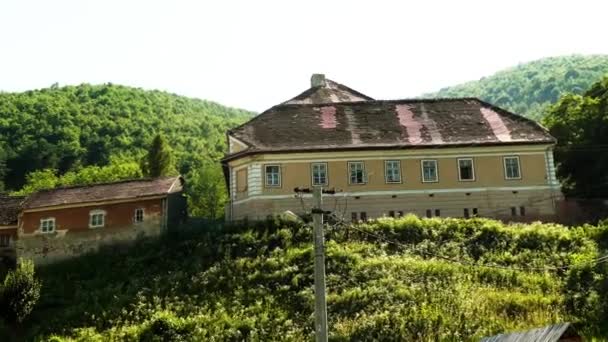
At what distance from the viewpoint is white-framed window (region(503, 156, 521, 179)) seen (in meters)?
38.3

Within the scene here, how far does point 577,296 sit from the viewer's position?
1038 inches

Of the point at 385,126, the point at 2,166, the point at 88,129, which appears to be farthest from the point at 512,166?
the point at 88,129

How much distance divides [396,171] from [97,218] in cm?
1694

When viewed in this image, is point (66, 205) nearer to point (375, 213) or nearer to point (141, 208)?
point (141, 208)

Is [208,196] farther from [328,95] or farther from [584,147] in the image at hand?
[584,147]

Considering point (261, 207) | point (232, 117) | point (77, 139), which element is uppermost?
point (232, 117)

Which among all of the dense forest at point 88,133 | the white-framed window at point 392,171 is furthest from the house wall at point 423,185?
the dense forest at point 88,133

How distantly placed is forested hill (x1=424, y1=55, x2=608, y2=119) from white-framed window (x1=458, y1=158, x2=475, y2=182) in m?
90.1

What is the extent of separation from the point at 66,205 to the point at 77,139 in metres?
57.1

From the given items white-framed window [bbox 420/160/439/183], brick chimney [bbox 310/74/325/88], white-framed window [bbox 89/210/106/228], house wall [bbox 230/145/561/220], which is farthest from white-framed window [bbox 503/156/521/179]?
white-framed window [bbox 89/210/106/228]

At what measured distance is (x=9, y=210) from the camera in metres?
40.9

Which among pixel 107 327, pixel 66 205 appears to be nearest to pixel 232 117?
pixel 66 205

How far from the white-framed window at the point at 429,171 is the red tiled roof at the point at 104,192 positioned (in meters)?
14.3

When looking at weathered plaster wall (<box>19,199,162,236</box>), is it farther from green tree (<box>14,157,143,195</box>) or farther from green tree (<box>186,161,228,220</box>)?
green tree (<box>14,157,143,195</box>)
